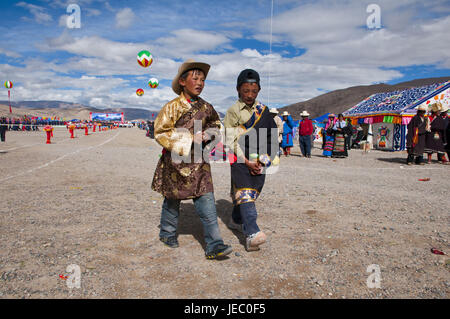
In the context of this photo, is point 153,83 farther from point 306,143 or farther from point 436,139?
point 436,139

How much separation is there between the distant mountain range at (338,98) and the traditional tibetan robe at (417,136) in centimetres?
4834

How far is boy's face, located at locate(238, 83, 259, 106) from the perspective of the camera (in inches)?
130

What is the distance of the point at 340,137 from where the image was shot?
13664 mm

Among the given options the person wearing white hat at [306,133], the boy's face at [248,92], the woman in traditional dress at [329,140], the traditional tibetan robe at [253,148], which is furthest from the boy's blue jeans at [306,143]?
the boy's face at [248,92]

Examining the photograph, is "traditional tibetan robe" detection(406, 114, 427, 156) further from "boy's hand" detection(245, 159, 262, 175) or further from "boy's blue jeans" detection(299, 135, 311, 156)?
"boy's hand" detection(245, 159, 262, 175)

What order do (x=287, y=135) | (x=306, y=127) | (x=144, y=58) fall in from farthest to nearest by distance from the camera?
(x=144, y=58) → (x=287, y=135) → (x=306, y=127)

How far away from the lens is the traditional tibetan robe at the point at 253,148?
335cm

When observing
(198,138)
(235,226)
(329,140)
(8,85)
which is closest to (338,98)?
(329,140)

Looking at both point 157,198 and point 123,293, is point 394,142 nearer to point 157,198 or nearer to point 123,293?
point 157,198

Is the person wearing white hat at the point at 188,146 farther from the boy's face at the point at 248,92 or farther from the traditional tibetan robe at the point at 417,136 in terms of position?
the traditional tibetan robe at the point at 417,136

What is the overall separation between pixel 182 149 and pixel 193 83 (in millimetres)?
691

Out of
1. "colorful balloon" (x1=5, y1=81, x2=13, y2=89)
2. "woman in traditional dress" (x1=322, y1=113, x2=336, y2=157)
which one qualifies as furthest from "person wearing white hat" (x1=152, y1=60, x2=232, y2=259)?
"colorful balloon" (x1=5, y1=81, x2=13, y2=89)

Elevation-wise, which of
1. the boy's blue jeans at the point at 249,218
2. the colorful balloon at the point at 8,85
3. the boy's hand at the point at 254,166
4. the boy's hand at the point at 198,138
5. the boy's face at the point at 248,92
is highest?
the colorful balloon at the point at 8,85

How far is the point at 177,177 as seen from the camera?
311 centimetres
